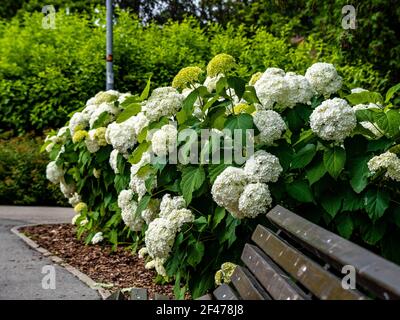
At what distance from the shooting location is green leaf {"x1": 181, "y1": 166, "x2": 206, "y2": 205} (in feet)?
13.0

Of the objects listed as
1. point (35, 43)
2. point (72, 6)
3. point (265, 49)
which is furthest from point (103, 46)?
point (72, 6)

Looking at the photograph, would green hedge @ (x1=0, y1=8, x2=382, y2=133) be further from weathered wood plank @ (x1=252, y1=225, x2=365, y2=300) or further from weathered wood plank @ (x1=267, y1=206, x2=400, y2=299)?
weathered wood plank @ (x1=267, y1=206, x2=400, y2=299)

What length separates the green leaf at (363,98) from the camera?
414 cm

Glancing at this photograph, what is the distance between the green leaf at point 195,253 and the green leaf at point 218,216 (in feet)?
0.52

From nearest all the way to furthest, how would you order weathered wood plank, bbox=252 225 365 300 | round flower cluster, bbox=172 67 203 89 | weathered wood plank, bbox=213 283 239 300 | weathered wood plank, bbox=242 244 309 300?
weathered wood plank, bbox=252 225 365 300, weathered wood plank, bbox=242 244 309 300, weathered wood plank, bbox=213 283 239 300, round flower cluster, bbox=172 67 203 89

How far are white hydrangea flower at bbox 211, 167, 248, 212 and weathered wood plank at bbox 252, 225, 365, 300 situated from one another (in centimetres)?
91

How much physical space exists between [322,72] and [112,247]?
3634 mm

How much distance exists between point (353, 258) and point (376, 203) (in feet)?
6.33

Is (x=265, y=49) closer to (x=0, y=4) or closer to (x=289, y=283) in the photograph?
(x=289, y=283)

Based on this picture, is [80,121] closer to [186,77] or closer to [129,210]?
[129,210]

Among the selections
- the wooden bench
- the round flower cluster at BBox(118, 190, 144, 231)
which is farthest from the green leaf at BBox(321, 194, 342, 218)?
the round flower cluster at BBox(118, 190, 144, 231)

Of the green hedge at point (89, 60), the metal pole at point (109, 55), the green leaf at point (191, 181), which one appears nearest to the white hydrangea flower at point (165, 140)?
the green leaf at point (191, 181)

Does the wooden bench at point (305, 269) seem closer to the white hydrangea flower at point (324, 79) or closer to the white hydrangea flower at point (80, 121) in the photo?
the white hydrangea flower at point (324, 79)

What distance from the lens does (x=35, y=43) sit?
1444cm
